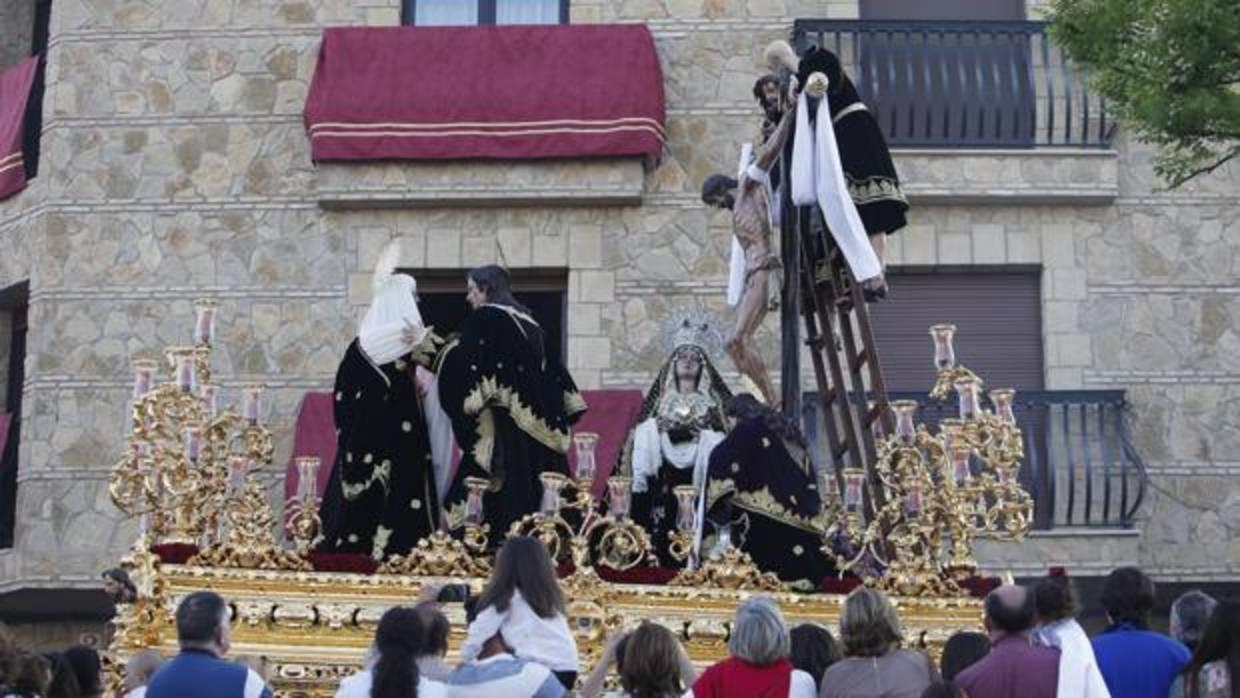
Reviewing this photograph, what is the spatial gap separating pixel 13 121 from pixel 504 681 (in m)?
13.4

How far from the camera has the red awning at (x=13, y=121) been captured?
61.4 ft

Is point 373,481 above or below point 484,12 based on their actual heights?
below

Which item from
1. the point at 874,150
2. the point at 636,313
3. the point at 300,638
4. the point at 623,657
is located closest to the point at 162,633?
the point at 300,638

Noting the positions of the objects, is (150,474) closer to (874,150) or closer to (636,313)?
(874,150)

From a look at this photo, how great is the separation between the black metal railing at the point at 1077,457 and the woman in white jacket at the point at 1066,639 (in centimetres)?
955

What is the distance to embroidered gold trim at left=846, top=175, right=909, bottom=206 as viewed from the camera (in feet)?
38.8

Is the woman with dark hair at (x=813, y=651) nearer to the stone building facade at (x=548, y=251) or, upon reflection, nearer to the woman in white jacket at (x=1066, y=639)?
the woman in white jacket at (x=1066, y=639)

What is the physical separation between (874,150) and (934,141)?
612 centimetres

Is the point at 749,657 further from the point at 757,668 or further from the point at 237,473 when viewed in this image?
the point at 237,473

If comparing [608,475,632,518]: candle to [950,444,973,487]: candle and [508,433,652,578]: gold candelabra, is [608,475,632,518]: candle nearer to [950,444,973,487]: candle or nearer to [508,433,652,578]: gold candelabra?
[508,433,652,578]: gold candelabra

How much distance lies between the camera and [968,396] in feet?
35.1

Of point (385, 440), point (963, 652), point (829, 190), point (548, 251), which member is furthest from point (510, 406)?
point (548, 251)

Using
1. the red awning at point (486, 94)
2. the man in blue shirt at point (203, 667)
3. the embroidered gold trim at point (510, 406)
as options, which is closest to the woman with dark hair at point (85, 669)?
the man in blue shirt at point (203, 667)

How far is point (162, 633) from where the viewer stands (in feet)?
32.2
